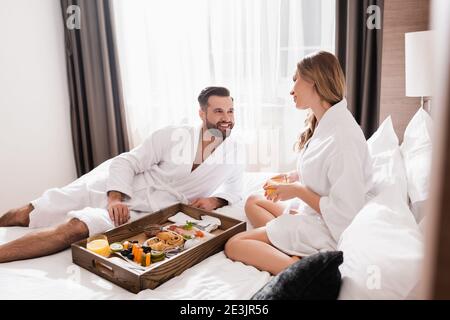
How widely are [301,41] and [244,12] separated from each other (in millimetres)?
544

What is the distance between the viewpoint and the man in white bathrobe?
6.47 feet

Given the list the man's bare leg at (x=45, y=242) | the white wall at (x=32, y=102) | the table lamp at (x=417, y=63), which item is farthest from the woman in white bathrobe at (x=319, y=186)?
the white wall at (x=32, y=102)

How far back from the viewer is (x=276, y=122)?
10.7 ft

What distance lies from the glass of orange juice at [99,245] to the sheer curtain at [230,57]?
175 cm

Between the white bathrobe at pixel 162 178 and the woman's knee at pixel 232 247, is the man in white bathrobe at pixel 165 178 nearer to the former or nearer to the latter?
the white bathrobe at pixel 162 178

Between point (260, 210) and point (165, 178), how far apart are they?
64 centimetres

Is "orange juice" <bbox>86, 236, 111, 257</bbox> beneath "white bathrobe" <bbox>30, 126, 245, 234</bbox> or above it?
beneath

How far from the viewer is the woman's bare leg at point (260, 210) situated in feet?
6.07

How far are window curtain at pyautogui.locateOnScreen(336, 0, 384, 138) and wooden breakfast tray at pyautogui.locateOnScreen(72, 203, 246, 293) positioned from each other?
1615 mm

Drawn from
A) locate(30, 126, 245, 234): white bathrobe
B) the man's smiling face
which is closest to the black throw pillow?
locate(30, 126, 245, 234): white bathrobe

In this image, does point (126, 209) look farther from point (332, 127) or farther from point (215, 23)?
point (215, 23)

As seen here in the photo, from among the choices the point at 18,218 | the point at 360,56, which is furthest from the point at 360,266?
the point at 360,56

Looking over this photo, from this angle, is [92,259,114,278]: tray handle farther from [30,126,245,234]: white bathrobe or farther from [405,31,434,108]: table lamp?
Answer: [405,31,434,108]: table lamp

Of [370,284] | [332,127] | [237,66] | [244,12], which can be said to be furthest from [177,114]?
[370,284]
